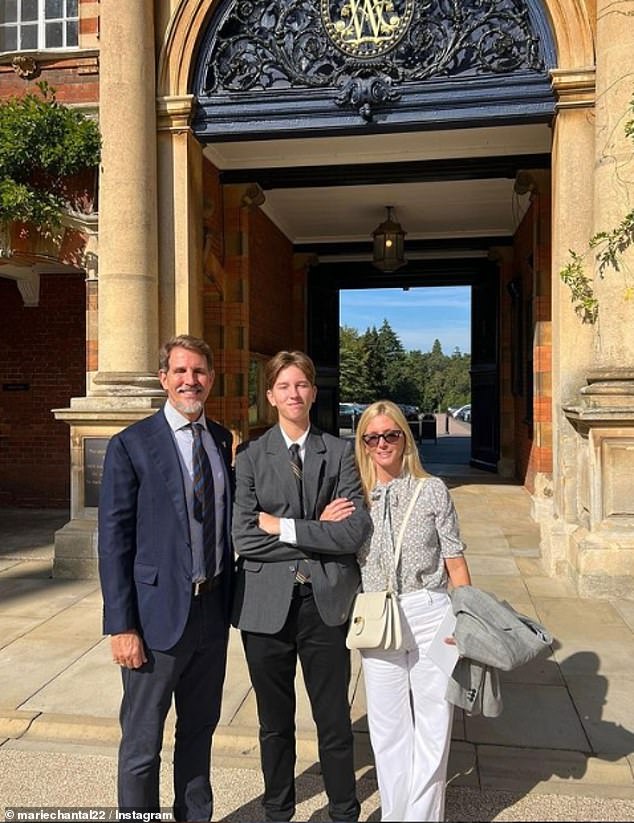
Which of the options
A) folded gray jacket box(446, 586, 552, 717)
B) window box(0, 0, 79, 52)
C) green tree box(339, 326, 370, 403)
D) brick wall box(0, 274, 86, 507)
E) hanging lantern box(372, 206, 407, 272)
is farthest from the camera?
green tree box(339, 326, 370, 403)

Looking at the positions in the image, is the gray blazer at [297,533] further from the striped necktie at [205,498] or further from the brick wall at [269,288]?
the brick wall at [269,288]

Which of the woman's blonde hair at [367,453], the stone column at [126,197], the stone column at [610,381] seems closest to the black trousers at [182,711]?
the woman's blonde hair at [367,453]

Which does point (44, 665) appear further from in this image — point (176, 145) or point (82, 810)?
point (176, 145)

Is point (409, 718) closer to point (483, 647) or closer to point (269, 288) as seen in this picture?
point (483, 647)

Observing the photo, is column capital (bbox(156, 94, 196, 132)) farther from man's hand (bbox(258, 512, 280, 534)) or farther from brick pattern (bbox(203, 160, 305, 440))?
man's hand (bbox(258, 512, 280, 534))

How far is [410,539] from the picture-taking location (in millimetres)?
2668

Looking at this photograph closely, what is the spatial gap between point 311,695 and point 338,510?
0.75 metres

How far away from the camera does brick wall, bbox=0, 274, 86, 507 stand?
10727mm

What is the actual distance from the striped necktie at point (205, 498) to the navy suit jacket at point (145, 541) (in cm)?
8

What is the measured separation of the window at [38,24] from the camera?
25.2 feet

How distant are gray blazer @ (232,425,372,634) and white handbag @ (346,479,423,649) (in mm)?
93

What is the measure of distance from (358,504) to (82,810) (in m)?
1.73

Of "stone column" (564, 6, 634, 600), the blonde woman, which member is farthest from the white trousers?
"stone column" (564, 6, 634, 600)

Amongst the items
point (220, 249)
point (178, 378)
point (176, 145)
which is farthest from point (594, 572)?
point (220, 249)
